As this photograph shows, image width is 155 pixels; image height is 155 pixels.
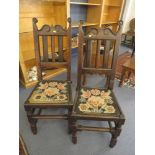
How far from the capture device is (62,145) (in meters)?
1.35

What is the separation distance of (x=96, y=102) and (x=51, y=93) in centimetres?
43

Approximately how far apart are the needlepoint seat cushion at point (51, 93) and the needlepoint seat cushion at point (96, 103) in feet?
0.41

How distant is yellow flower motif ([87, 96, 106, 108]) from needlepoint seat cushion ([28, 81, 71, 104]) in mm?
199

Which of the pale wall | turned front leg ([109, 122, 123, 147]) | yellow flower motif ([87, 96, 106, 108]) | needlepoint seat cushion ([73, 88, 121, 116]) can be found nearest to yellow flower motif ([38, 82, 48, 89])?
needlepoint seat cushion ([73, 88, 121, 116])

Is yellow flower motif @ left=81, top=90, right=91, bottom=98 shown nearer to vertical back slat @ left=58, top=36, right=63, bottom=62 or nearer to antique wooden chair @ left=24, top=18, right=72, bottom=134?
antique wooden chair @ left=24, top=18, right=72, bottom=134

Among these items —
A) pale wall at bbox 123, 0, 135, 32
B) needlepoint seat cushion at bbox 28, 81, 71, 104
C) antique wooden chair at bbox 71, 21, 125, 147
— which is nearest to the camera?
antique wooden chair at bbox 71, 21, 125, 147

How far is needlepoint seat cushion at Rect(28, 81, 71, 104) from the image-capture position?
4.06 ft

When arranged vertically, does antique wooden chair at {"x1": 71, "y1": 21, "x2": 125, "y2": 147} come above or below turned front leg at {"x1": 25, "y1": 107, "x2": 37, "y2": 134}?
above

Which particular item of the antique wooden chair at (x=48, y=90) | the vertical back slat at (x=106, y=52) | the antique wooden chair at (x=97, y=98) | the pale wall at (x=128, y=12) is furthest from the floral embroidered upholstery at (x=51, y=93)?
the pale wall at (x=128, y=12)

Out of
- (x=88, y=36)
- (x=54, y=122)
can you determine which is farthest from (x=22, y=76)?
(x=88, y=36)

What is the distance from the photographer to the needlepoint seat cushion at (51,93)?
124 centimetres
